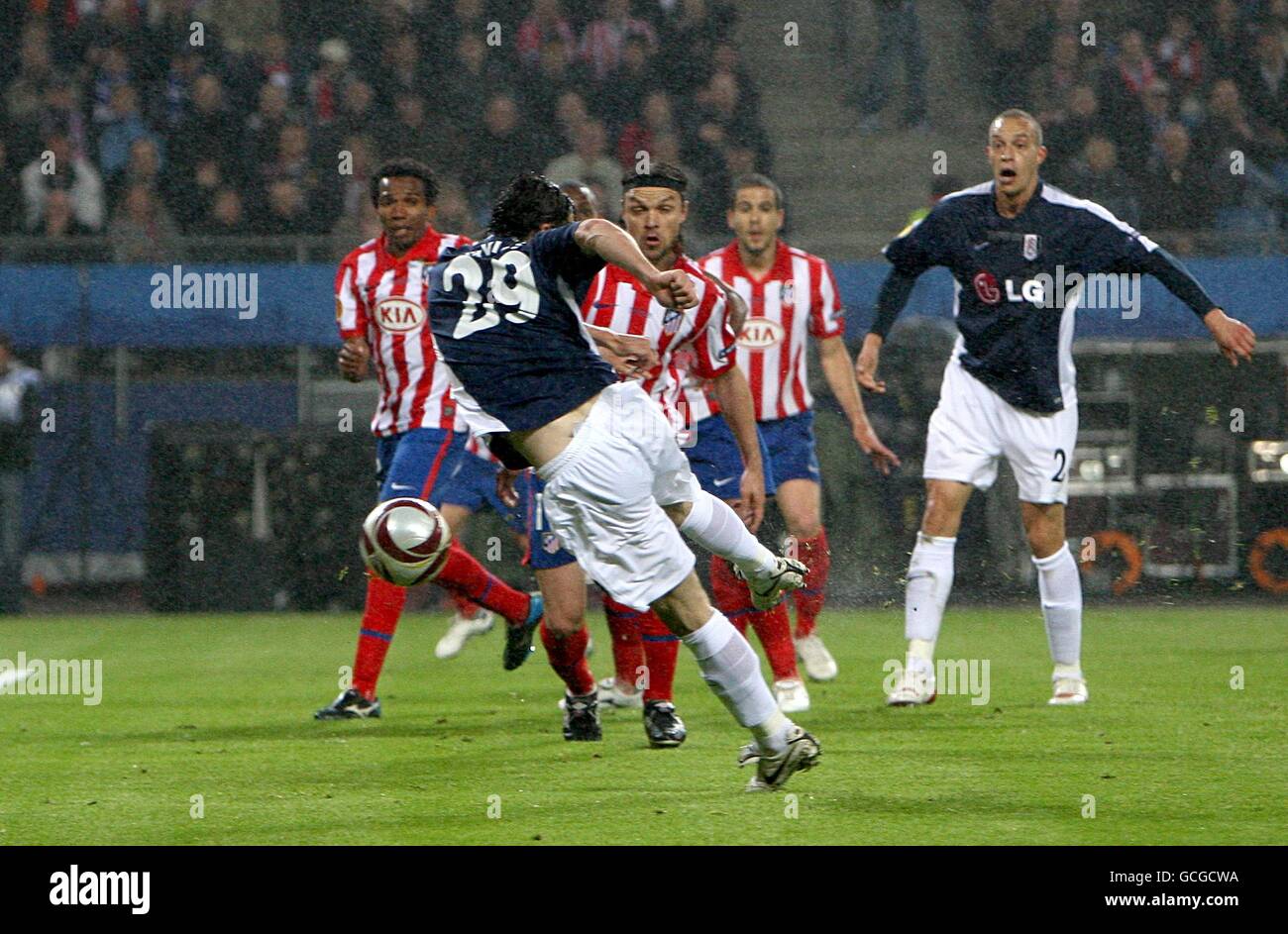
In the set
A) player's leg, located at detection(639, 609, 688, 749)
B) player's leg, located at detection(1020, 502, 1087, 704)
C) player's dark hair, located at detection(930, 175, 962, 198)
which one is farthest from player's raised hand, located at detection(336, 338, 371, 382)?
player's dark hair, located at detection(930, 175, 962, 198)

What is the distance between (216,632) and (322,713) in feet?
14.5

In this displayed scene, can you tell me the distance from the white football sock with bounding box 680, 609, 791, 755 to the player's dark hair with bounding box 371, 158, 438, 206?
2944mm

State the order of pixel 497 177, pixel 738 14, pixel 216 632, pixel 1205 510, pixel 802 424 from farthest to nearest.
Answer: pixel 738 14, pixel 497 177, pixel 1205 510, pixel 216 632, pixel 802 424

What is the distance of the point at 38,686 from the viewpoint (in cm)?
873

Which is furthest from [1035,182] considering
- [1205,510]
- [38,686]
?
[1205,510]

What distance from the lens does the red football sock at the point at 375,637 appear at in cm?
723

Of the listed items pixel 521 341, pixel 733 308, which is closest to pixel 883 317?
pixel 733 308

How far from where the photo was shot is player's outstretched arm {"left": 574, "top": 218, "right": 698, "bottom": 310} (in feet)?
15.3

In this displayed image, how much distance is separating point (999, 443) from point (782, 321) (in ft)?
4.44

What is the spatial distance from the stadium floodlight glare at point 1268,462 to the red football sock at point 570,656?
280 inches

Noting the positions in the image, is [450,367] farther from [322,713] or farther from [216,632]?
[216,632]

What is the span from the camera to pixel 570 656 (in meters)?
6.60

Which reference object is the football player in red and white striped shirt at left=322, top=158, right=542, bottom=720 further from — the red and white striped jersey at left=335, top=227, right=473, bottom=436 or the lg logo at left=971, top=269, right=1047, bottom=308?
the lg logo at left=971, top=269, right=1047, bottom=308

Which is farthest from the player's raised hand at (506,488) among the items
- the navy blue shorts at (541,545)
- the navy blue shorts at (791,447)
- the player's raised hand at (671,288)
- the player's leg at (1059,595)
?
the player's raised hand at (671,288)
